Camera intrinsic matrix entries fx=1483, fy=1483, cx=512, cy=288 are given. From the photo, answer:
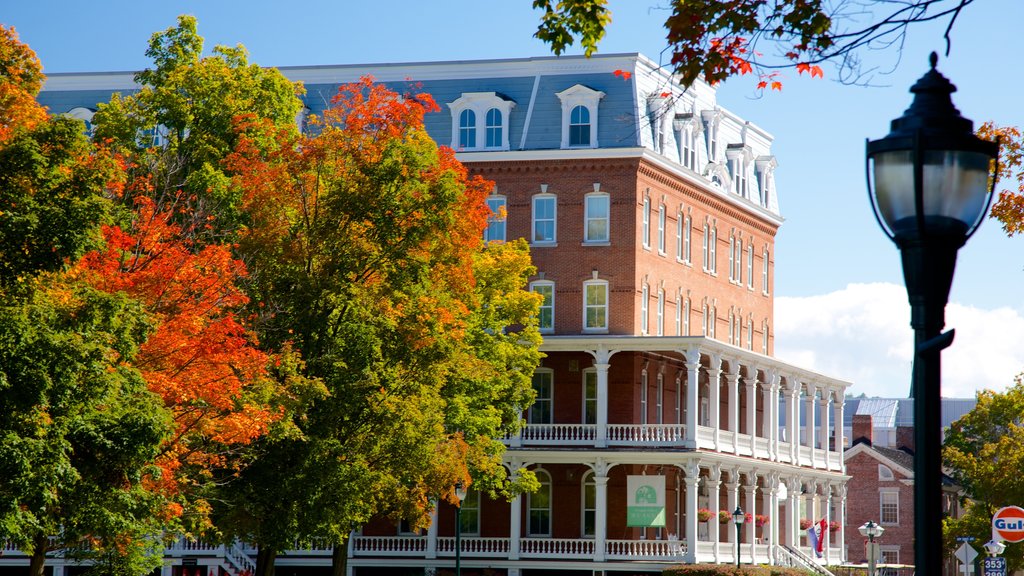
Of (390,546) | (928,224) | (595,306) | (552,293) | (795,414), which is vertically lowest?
(390,546)

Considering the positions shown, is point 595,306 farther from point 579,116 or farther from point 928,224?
point 928,224

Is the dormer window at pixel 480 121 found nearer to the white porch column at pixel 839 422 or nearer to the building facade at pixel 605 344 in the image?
the building facade at pixel 605 344

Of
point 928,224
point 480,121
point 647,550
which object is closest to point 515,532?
point 647,550

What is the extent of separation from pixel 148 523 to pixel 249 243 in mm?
7517

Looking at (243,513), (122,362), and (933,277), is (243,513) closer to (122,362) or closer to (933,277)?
(122,362)

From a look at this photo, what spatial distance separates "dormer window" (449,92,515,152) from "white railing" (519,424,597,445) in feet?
36.6

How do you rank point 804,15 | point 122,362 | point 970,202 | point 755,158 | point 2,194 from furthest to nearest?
point 755,158, point 122,362, point 2,194, point 804,15, point 970,202

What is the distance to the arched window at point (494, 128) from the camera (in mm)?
57031

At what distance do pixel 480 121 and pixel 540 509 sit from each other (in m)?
15.0

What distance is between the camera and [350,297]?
30656 mm

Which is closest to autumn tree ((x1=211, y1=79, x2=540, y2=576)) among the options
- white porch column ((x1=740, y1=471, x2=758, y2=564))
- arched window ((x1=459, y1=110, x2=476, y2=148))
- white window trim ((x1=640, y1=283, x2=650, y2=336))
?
white window trim ((x1=640, y1=283, x2=650, y2=336))

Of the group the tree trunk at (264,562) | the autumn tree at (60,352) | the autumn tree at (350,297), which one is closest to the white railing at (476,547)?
the tree trunk at (264,562)

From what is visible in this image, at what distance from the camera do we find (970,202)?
273 inches

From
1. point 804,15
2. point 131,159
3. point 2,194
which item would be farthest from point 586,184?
point 804,15
